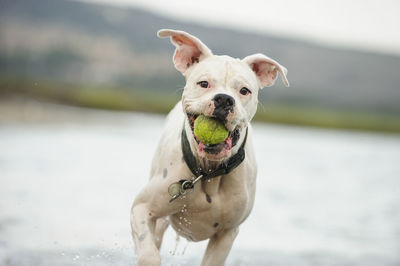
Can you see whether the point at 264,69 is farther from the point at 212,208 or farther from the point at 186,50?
the point at 212,208

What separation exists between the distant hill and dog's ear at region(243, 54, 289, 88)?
11905 cm

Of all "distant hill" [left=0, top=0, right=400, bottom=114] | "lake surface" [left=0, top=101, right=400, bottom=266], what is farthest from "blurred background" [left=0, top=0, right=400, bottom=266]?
"distant hill" [left=0, top=0, right=400, bottom=114]

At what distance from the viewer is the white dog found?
4.90m

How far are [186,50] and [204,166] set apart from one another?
107 cm

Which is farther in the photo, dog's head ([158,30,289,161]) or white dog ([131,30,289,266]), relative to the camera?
white dog ([131,30,289,266])

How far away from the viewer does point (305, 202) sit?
13.0m

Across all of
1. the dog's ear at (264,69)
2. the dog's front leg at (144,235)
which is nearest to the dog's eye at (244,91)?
the dog's ear at (264,69)

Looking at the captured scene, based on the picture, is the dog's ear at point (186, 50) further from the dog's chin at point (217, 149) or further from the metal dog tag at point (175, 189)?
the metal dog tag at point (175, 189)

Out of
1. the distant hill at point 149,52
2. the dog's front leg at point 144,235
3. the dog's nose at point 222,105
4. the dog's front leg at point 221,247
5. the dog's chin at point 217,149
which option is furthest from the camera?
the distant hill at point 149,52

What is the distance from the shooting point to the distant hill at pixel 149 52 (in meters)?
134

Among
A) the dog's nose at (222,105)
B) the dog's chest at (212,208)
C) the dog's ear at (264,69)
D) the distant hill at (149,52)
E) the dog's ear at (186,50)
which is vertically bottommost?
the dog's chest at (212,208)

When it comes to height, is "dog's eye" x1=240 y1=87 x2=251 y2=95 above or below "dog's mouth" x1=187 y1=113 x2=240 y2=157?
above

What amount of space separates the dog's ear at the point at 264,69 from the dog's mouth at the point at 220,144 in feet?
2.59

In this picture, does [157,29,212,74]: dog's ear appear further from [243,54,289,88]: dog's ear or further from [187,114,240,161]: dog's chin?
[187,114,240,161]: dog's chin
